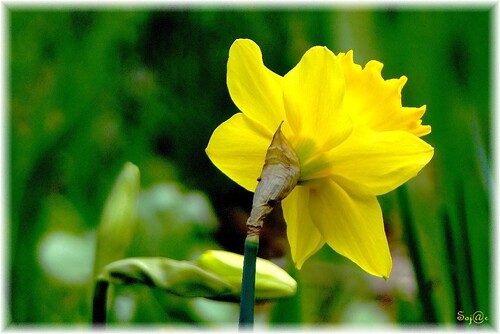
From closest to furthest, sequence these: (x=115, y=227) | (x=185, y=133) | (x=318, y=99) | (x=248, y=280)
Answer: (x=248, y=280), (x=318, y=99), (x=115, y=227), (x=185, y=133)

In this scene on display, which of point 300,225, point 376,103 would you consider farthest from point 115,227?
point 376,103

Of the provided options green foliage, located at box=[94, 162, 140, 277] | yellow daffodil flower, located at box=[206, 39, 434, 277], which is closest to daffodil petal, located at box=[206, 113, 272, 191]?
yellow daffodil flower, located at box=[206, 39, 434, 277]

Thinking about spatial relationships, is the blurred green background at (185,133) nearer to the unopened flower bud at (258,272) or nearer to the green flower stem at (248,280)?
the unopened flower bud at (258,272)

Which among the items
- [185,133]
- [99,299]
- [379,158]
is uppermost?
[185,133]

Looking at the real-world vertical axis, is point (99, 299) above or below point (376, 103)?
below

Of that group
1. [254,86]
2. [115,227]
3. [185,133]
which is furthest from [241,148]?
[185,133]

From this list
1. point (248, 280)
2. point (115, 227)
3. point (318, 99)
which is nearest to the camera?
point (248, 280)

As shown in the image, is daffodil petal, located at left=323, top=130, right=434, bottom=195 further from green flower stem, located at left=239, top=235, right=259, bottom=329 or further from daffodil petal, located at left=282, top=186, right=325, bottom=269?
green flower stem, located at left=239, top=235, right=259, bottom=329

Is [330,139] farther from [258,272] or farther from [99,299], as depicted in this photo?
[99,299]

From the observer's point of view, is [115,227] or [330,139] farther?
[115,227]
